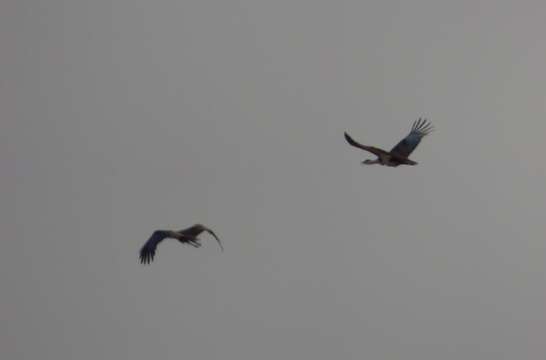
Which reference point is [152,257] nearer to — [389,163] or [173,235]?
[173,235]

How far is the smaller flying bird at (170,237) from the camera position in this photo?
7206 centimetres

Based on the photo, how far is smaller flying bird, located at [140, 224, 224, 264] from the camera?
72062 mm

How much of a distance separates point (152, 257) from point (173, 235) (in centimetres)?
208

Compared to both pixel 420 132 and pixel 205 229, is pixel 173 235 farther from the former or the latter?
pixel 420 132

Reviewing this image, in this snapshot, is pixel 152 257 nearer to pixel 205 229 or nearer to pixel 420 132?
pixel 205 229

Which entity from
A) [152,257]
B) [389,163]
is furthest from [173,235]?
[389,163]

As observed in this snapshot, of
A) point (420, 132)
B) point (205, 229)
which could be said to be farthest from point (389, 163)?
point (205, 229)

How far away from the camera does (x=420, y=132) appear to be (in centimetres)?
7556

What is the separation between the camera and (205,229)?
7156 centimetres

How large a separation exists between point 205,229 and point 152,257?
409 cm

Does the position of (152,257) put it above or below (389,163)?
below

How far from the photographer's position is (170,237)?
73188 mm

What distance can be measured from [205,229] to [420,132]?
44.5 feet

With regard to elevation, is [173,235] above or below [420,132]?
below
